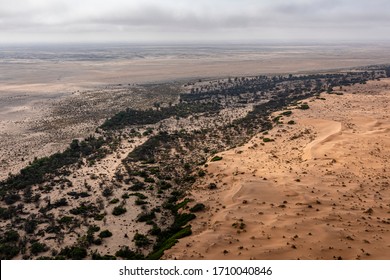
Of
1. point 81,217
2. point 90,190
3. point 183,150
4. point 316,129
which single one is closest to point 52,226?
point 81,217

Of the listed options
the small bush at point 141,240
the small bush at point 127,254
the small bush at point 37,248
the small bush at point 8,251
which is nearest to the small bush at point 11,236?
the small bush at point 8,251

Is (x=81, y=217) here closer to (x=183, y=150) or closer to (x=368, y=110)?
(x=183, y=150)

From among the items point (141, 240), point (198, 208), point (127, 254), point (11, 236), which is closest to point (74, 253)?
point (127, 254)

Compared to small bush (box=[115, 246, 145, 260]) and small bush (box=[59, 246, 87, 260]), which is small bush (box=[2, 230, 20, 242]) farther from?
small bush (box=[115, 246, 145, 260])

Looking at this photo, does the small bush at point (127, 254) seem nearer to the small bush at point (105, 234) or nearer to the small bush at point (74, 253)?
the small bush at point (74, 253)

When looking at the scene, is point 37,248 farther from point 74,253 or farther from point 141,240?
point 141,240
